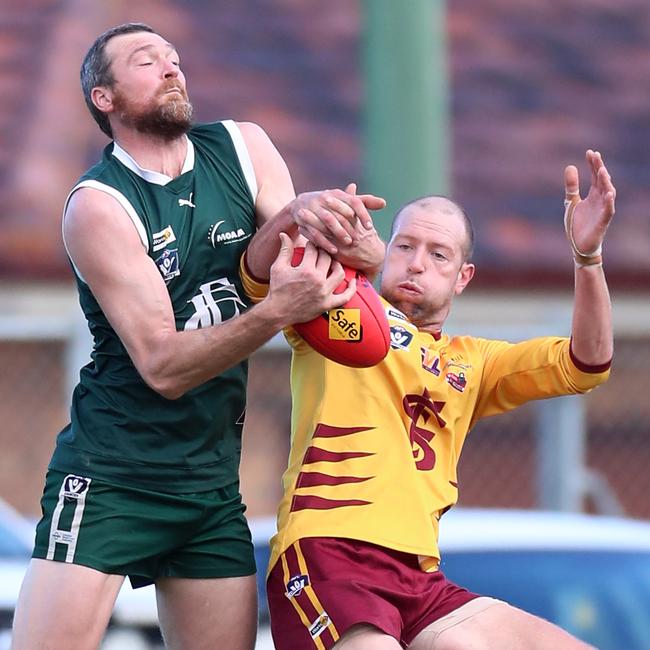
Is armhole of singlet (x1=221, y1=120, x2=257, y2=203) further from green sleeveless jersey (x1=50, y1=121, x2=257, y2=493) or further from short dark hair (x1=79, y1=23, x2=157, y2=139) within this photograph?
short dark hair (x1=79, y1=23, x2=157, y2=139)

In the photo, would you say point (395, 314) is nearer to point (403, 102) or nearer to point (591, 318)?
point (591, 318)

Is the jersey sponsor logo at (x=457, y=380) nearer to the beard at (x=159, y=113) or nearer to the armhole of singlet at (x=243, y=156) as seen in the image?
the armhole of singlet at (x=243, y=156)

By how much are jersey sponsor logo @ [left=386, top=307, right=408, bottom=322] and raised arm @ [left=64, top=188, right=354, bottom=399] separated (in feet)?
1.07

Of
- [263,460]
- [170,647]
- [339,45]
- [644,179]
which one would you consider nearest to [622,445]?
[644,179]

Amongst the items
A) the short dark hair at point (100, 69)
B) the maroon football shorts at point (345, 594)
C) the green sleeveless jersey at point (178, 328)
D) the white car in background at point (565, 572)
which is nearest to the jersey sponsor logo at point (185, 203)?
the green sleeveless jersey at point (178, 328)

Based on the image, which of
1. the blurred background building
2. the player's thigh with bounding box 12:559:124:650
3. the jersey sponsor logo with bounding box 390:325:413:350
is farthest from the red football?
the blurred background building

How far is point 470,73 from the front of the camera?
35.5ft

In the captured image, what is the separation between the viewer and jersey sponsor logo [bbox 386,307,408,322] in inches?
169

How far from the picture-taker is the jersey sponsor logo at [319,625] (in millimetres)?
3992

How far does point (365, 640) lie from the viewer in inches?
153

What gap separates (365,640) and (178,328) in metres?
0.98

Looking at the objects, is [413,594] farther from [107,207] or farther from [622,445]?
[622,445]

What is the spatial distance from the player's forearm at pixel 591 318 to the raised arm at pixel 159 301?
2.29 feet

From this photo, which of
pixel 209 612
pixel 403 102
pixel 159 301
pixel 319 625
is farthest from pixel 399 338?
pixel 403 102
